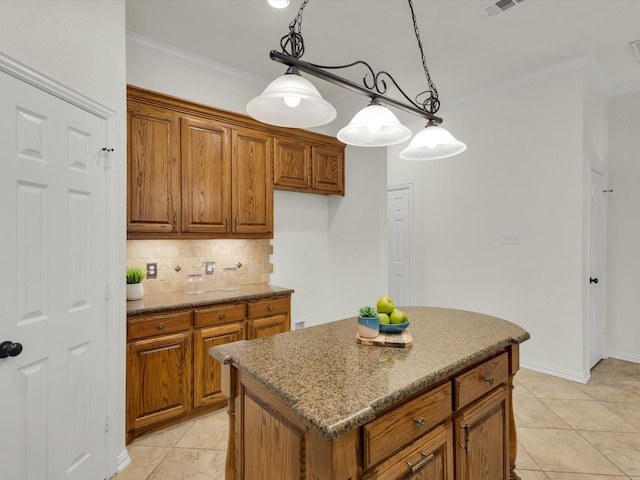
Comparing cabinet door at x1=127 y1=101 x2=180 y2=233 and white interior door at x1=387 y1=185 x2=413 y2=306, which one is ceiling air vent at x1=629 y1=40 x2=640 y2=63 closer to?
white interior door at x1=387 y1=185 x2=413 y2=306

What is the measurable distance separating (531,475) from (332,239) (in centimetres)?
282

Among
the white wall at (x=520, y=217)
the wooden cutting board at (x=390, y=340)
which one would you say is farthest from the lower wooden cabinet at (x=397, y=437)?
the white wall at (x=520, y=217)

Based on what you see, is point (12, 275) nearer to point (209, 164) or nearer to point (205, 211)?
point (205, 211)

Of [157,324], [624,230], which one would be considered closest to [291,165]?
[157,324]

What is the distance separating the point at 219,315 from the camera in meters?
2.68

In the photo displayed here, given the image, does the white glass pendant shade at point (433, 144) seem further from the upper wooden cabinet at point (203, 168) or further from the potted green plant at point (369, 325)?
the upper wooden cabinet at point (203, 168)

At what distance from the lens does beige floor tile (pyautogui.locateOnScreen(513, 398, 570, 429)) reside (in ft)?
8.50

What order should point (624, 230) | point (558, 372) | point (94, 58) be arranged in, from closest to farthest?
point (94, 58)
point (558, 372)
point (624, 230)

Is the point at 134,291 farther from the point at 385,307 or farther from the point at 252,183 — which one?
the point at 385,307

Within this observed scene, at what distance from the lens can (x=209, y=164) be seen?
293 centimetres

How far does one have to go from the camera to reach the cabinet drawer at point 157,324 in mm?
2279

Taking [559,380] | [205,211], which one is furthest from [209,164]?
[559,380]

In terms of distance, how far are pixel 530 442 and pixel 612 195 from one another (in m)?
3.14

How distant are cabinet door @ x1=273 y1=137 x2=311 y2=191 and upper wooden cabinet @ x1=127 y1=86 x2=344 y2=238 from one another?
1 centimetres
